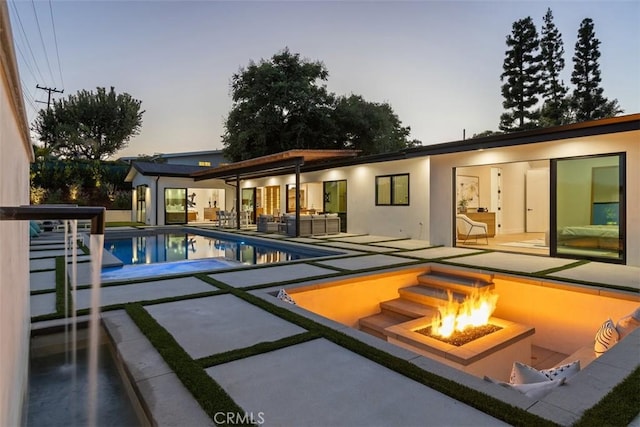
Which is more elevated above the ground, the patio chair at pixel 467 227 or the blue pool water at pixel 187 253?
the patio chair at pixel 467 227

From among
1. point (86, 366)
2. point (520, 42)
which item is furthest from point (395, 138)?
point (86, 366)

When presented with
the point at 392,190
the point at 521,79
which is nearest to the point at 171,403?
the point at 392,190

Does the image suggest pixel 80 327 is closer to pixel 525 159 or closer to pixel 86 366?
pixel 86 366

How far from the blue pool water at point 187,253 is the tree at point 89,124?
16917 mm

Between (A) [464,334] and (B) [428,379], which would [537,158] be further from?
(B) [428,379]

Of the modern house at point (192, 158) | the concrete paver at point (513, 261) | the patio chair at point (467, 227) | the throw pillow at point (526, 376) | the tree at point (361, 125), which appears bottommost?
the throw pillow at point (526, 376)

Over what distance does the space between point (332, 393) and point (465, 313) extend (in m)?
3.86

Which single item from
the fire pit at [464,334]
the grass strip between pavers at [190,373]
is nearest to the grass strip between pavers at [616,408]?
the grass strip between pavers at [190,373]

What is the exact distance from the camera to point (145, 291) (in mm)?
5117

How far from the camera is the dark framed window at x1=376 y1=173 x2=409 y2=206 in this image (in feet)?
40.6

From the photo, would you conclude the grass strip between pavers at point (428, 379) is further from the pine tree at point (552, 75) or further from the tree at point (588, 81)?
the tree at point (588, 81)

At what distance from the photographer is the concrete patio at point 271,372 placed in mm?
Answer: 2178

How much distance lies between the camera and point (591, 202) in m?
7.56

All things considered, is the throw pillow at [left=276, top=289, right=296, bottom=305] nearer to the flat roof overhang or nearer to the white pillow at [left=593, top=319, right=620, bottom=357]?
the white pillow at [left=593, top=319, right=620, bottom=357]
